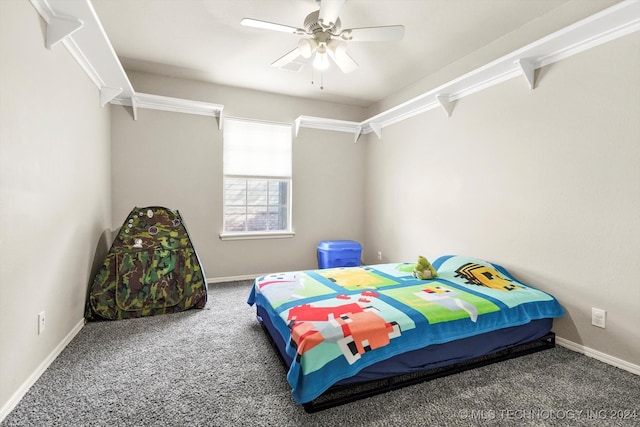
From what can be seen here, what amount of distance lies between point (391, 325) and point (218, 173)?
3166 mm

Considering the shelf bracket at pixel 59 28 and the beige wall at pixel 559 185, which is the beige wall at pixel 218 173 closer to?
the beige wall at pixel 559 185

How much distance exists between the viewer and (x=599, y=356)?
2.20m

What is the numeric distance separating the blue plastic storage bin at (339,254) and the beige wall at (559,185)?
111cm

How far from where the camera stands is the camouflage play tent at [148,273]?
2.83 m

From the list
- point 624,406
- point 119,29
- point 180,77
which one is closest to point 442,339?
point 624,406

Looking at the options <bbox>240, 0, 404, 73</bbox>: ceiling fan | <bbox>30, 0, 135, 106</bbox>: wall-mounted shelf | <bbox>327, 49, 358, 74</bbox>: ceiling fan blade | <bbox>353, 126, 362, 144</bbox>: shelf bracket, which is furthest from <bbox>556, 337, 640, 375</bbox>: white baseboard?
<bbox>30, 0, 135, 106</bbox>: wall-mounted shelf

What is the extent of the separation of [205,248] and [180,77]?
7.24 feet

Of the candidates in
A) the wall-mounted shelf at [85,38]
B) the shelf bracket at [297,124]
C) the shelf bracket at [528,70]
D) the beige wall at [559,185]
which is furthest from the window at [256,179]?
the shelf bracket at [528,70]

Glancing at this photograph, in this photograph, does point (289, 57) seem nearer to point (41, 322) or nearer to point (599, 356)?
point (41, 322)

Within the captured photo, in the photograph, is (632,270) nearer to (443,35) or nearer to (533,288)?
(533,288)

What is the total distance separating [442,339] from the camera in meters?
1.92

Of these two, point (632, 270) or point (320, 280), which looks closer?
point (632, 270)

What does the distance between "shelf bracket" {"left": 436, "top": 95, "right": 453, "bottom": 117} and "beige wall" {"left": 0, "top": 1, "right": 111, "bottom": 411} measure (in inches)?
134

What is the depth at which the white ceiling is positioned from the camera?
2.42 metres
